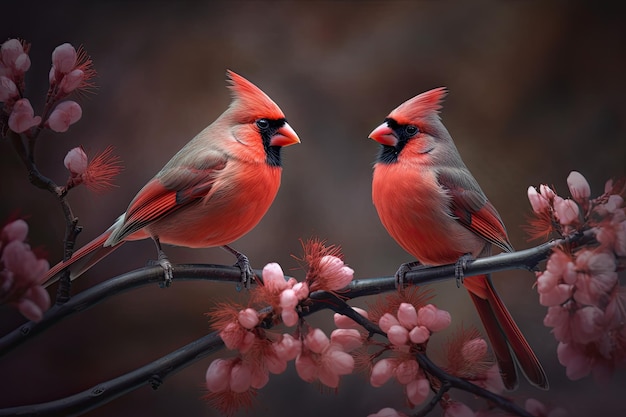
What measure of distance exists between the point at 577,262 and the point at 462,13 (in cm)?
86

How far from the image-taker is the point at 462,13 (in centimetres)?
191

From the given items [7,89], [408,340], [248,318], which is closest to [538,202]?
[408,340]

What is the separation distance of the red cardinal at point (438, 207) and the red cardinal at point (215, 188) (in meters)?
0.30

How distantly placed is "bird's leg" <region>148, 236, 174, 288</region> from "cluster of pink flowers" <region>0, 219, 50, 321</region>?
0.30 meters

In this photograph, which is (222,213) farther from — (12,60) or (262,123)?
(12,60)

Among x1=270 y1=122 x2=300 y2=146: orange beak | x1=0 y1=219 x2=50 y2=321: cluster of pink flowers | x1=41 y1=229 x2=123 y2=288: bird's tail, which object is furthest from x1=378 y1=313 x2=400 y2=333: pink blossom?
x1=0 y1=219 x2=50 y2=321: cluster of pink flowers

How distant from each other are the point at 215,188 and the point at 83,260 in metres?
0.43

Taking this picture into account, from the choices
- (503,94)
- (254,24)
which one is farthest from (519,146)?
(254,24)

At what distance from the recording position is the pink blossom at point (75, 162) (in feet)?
5.60

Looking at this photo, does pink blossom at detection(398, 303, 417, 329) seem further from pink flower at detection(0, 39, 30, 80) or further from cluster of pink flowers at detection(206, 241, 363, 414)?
pink flower at detection(0, 39, 30, 80)

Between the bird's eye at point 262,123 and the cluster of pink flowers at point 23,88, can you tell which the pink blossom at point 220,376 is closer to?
the bird's eye at point 262,123

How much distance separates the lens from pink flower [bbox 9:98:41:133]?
1.69 metres

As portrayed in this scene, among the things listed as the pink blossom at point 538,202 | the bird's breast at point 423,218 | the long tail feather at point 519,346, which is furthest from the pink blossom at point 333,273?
the pink blossom at point 538,202

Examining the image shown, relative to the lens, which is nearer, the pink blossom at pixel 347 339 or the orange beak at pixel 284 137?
the pink blossom at pixel 347 339
